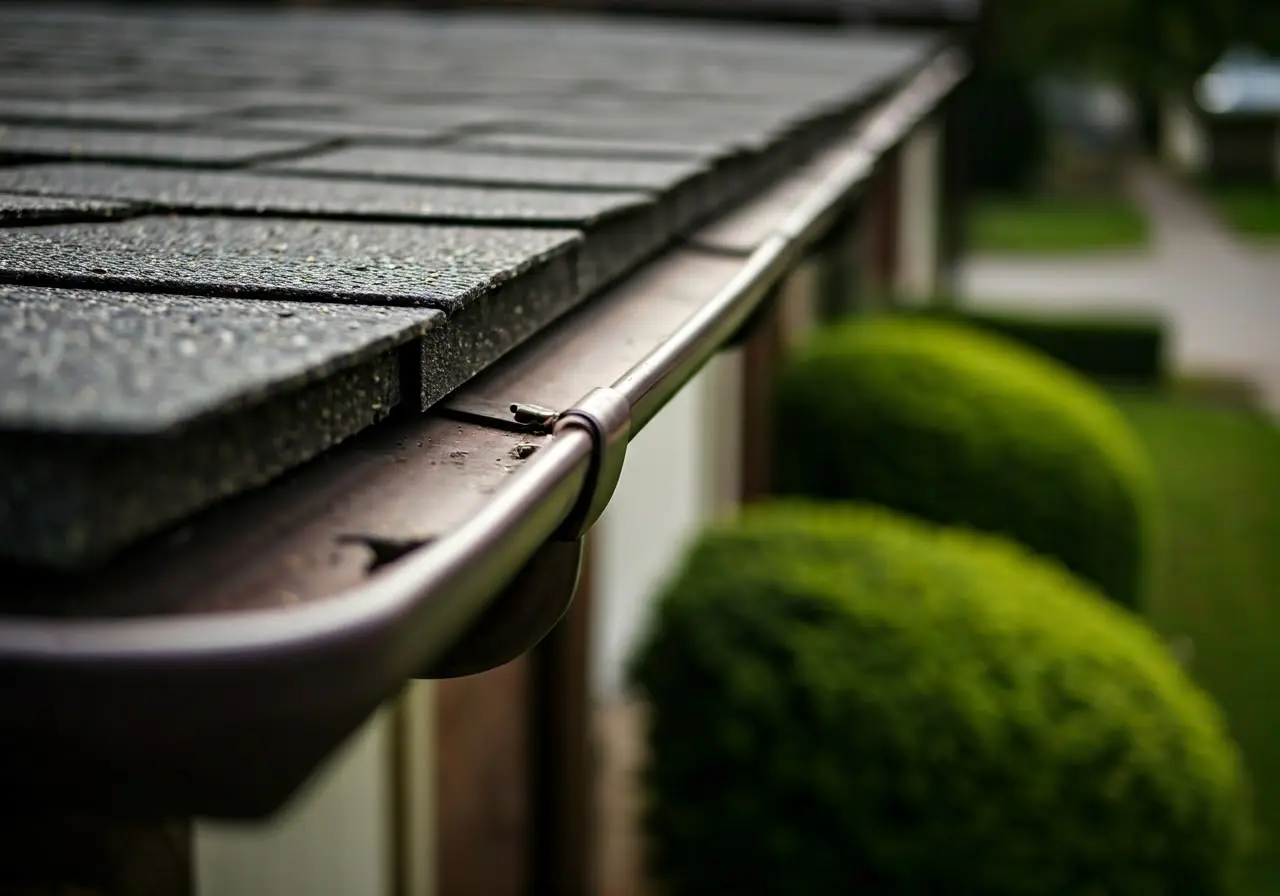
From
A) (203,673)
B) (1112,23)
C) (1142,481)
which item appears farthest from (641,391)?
(1112,23)

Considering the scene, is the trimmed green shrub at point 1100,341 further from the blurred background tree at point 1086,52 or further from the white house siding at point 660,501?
the blurred background tree at point 1086,52

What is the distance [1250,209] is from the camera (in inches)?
1446

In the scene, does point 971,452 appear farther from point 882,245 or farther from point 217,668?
point 882,245

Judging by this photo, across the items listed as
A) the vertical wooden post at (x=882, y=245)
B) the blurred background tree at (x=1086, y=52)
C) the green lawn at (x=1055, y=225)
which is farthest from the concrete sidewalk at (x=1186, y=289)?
the blurred background tree at (x=1086, y=52)

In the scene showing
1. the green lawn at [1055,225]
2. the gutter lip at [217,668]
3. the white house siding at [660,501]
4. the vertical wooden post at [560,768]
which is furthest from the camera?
the green lawn at [1055,225]

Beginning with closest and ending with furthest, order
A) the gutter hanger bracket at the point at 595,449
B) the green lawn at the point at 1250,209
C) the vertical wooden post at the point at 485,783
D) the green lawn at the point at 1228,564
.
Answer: the gutter hanger bracket at the point at 595,449, the vertical wooden post at the point at 485,783, the green lawn at the point at 1228,564, the green lawn at the point at 1250,209

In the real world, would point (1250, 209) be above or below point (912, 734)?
below

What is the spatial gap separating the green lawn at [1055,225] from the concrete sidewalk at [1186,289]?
2.88 feet

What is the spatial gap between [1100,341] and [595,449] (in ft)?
56.4

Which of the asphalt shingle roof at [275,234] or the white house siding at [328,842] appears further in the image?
the white house siding at [328,842]

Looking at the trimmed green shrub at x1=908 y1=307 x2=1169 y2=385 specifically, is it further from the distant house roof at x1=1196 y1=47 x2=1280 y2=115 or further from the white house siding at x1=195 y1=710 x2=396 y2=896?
the distant house roof at x1=1196 y1=47 x2=1280 y2=115

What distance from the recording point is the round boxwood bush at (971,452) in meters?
7.13

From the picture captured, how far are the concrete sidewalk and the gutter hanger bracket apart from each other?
1601 centimetres

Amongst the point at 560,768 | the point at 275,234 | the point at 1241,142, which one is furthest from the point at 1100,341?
the point at 1241,142
